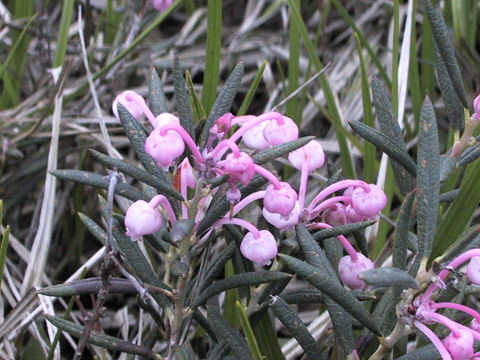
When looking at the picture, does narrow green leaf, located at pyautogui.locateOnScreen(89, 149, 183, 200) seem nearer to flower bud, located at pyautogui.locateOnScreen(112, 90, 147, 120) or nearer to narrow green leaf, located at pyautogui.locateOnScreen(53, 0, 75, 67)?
flower bud, located at pyautogui.locateOnScreen(112, 90, 147, 120)

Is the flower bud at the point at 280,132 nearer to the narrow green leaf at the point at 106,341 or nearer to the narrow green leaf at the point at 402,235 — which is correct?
the narrow green leaf at the point at 402,235

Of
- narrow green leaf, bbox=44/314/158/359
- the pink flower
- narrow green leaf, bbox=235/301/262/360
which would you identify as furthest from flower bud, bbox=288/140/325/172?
the pink flower

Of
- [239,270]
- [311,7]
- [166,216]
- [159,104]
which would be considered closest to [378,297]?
[239,270]

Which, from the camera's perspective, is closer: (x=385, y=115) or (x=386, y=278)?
(x=386, y=278)

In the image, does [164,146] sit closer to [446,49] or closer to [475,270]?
[475,270]

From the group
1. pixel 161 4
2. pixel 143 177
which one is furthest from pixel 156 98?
pixel 161 4

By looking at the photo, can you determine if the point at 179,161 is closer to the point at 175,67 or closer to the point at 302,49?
the point at 175,67
